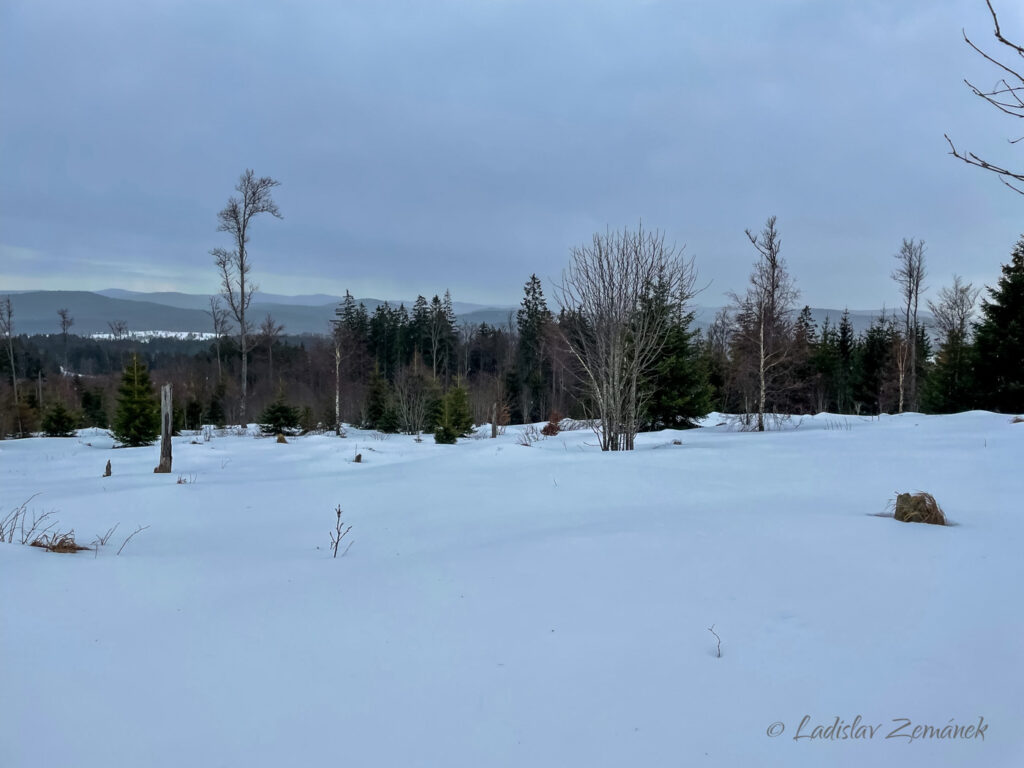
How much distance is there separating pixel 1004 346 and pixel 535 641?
24329mm

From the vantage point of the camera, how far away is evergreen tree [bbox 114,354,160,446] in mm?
20422

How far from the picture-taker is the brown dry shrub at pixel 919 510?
13.2 feet

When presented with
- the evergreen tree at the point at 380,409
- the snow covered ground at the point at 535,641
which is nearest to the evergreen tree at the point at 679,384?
the snow covered ground at the point at 535,641

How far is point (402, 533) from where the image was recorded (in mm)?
4637

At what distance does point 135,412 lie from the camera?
20.5m

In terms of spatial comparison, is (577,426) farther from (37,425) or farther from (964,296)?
(37,425)

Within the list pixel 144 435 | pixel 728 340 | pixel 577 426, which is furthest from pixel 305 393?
pixel 728 340

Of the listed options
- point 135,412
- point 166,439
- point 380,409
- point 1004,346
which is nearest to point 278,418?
point 135,412

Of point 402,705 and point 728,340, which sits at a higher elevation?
point 728,340

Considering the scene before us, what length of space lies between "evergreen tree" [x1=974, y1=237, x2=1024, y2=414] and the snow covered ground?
19548mm

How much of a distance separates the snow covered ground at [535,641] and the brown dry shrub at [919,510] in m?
0.14

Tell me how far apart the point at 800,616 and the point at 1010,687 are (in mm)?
759

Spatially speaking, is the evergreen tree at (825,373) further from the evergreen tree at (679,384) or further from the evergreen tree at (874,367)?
the evergreen tree at (679,384)

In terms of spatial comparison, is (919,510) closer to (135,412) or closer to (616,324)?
(616,324)
